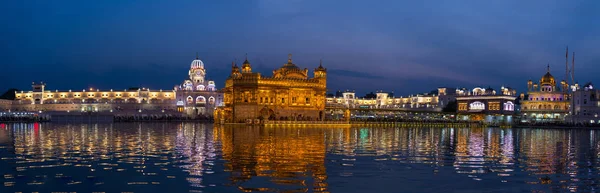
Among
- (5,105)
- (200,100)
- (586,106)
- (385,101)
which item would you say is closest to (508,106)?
(586,106)

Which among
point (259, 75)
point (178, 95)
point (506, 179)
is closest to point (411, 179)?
point (506, 179)

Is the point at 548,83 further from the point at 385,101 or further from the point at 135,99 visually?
the point at 135,99

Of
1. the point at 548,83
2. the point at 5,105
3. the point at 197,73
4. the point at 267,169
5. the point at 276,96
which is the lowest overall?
the point at 267,169

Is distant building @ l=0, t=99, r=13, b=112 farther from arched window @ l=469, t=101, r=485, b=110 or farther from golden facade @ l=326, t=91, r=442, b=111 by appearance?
arched window @ l=469, t=101, r=485, b=110

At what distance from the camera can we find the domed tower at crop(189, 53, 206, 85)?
479 ft

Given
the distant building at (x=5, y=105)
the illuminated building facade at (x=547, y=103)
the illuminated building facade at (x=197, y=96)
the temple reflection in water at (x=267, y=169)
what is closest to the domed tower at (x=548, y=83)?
the illuminated building facade at (x=547, y=103)

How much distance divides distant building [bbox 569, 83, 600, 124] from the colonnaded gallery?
71791 mm

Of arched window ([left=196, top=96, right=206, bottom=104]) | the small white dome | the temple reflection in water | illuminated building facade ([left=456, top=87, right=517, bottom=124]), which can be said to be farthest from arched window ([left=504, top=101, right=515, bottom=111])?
the temple reflection in water

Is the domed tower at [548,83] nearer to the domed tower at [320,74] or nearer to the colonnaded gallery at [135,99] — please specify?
the domed tower at [320,74]

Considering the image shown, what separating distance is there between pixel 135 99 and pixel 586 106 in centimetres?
9887

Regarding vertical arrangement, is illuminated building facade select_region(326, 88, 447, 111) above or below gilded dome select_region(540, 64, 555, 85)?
below

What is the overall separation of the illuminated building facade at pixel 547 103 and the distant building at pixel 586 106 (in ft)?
38.4

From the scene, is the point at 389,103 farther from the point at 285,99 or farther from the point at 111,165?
the point at 111,165

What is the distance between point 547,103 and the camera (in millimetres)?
112625
